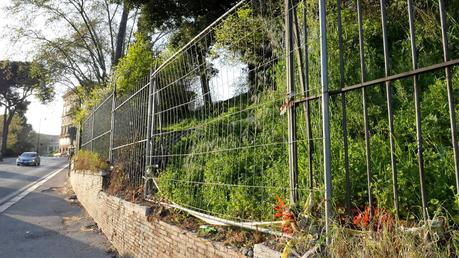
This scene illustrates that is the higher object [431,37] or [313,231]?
[431,37]

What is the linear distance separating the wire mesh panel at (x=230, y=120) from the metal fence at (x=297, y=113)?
17 millimetres

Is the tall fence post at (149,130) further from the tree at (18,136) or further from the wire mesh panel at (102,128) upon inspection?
the tree at (18,136)

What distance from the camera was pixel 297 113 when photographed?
3.21 meters

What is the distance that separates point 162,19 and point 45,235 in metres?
7.10

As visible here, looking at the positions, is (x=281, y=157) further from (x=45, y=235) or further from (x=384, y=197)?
(x=45, y=235)

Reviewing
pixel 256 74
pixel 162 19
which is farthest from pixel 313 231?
pixel 162 19

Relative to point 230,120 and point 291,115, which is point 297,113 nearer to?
point 291,115

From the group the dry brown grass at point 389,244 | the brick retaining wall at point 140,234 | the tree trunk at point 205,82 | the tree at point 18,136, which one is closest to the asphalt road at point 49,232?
the brick retaining wall at point 140,234

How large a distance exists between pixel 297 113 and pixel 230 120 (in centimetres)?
106

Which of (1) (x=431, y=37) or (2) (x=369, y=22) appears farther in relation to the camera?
(2) (x=369, y=22)

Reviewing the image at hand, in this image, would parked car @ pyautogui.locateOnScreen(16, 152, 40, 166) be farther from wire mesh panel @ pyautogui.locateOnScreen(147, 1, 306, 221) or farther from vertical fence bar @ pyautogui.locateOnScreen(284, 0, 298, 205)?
vertical fence bar @ pyautogui.locateOnScreen(284, 0, 298, 205)

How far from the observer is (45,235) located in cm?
759

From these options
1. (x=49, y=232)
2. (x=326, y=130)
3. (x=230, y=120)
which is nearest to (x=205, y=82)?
(x=230, y=120)

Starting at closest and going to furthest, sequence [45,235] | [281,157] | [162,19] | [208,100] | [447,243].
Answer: [447,243] < [281,157] < [208,100] < [45,235] < [162,19]
